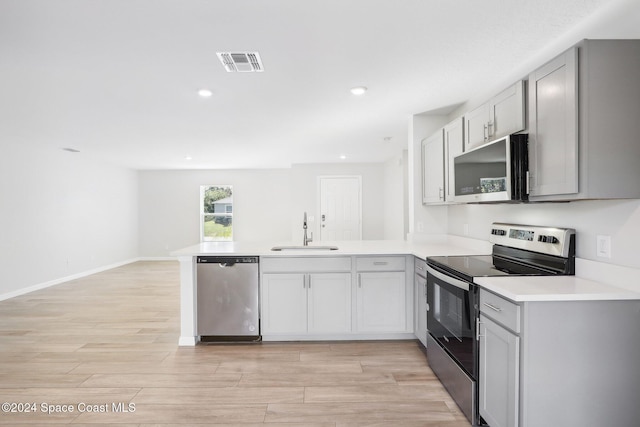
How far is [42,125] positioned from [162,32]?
10.9 ft

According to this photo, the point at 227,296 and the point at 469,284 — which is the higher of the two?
the point at 469,284

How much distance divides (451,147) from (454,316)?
5.00 ft

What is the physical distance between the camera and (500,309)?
5.87 ft

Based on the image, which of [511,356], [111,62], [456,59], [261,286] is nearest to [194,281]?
[261,286]

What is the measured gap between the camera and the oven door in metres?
2.05

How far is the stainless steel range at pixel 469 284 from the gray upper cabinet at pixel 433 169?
0.74m

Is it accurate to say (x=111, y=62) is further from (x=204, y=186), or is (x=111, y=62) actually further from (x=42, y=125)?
(x=204, y=186)

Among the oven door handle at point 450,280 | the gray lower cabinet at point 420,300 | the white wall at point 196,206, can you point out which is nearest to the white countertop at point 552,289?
the oven door handle at point 450,280

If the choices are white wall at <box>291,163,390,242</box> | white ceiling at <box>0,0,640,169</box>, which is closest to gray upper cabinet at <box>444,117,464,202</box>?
white ceiling at <box>0,0,640,169</box>

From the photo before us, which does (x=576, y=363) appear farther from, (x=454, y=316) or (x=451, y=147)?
(x=451, y=147)

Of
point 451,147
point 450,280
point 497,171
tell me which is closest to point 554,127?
point 497,171

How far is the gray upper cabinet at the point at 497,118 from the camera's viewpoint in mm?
2125

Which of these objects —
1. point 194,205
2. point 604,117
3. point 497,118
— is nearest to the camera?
point 604,117

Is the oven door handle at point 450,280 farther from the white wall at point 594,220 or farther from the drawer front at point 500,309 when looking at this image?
the white wall at point 594,220
